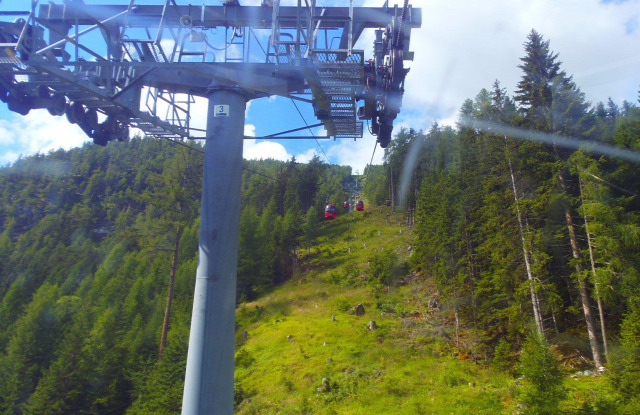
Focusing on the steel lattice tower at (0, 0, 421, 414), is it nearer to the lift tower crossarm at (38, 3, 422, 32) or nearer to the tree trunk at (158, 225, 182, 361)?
the lift tower crossarm at (38, 3, 422, 32)

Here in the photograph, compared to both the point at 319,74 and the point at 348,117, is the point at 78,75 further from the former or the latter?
the point at 348,117

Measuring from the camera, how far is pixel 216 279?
530cm

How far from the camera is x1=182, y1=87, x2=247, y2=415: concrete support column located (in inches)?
202

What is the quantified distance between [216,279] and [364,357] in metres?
25.0

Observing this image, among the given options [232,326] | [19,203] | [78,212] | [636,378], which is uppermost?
[19,203]

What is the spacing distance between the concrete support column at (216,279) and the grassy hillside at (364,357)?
46.1ft

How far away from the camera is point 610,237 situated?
1719cm

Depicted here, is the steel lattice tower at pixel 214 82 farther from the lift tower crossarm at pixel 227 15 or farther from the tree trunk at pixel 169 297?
the tree trunk at pixel 169 297

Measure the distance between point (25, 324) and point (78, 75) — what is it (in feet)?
133

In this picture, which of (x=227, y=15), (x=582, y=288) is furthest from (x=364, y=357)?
(x=227, y=15)

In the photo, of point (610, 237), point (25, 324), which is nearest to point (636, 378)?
point (610, 237)

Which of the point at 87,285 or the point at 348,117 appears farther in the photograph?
the point at 87,285

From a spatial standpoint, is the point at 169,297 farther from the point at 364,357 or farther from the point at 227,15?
the point at 227,15

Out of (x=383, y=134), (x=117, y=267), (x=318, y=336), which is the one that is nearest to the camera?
(x=383, y=134)
